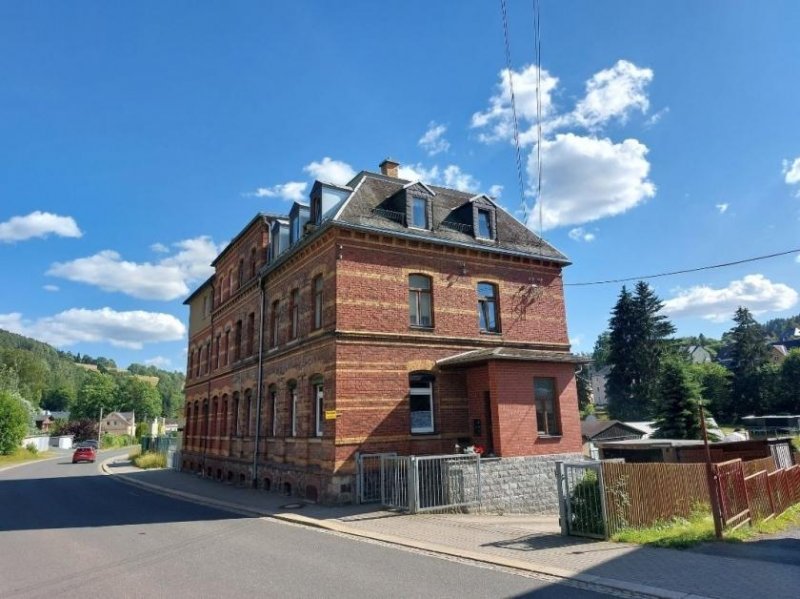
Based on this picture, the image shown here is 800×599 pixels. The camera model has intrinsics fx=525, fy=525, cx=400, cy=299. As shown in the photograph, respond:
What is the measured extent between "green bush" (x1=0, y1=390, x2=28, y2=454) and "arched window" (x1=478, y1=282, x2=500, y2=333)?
47685 millimetres

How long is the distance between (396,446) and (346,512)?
9.94 ft

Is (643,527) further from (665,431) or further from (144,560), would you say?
(665,431)

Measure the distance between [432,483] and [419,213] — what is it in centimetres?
968

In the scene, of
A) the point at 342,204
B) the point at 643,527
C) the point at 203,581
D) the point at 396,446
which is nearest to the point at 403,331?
the point at 396,446

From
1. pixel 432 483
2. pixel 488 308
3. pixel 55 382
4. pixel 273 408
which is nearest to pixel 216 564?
pixel 432 483

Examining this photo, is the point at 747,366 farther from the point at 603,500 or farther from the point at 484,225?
the point at 603,500

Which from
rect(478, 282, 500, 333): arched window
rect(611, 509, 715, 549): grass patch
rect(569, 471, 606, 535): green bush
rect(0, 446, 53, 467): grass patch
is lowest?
rect(0, 446, 53, 467): grass patch

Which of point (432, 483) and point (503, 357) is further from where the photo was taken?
point (503, 357)

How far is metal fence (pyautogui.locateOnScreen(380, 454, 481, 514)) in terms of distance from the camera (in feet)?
45.1

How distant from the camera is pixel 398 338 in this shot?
1747cm

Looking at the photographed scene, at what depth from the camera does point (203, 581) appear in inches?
312

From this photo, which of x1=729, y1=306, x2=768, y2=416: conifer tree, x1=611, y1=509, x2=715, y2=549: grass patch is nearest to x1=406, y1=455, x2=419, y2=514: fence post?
x1=611, y1=509, x2=715, y2=549: grass patch

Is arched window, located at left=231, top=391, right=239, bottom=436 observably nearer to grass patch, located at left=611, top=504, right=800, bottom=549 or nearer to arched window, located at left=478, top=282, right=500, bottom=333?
arched window, located at left=478, top=282, right=500, bottom=333

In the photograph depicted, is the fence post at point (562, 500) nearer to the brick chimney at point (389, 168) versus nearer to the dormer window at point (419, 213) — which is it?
the dormer window at point (419, 213)
